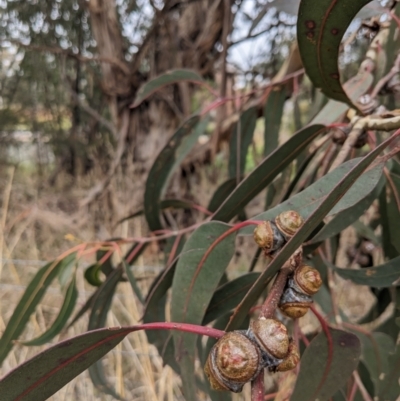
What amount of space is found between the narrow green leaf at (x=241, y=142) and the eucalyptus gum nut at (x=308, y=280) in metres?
0.40

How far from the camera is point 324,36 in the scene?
0.32 metres

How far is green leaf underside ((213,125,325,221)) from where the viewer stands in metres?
0.41

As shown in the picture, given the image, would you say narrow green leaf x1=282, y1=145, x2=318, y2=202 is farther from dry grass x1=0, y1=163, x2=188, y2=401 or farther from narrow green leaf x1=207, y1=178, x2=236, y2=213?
dry grass x1=0, y1=163, x2=188, y2=401

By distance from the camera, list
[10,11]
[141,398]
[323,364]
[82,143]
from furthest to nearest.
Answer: [82,143], [10,11], [141,398], [323,364]

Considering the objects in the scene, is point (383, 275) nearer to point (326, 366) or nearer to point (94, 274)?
point (326, 366)

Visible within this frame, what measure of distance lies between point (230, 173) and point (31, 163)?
204 cm

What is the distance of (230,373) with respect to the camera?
0.20m

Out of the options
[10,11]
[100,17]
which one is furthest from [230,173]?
[10,11]

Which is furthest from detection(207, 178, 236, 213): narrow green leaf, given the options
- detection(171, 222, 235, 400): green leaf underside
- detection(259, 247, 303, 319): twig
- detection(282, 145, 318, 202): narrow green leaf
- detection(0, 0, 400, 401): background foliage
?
detection(259, 247, 303, 319): twig

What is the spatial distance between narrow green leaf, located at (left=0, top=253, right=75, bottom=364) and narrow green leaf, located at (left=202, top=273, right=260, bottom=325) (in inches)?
7.9

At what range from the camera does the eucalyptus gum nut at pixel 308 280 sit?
25 centimetres

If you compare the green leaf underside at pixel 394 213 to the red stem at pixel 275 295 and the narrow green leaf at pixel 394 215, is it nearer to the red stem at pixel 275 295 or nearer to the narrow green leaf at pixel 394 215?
the narrow green leaf at pixel 394 215

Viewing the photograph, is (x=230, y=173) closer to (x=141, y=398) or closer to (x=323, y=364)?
(x=323, y=364)

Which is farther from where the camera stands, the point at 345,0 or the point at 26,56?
the point at 26,56
